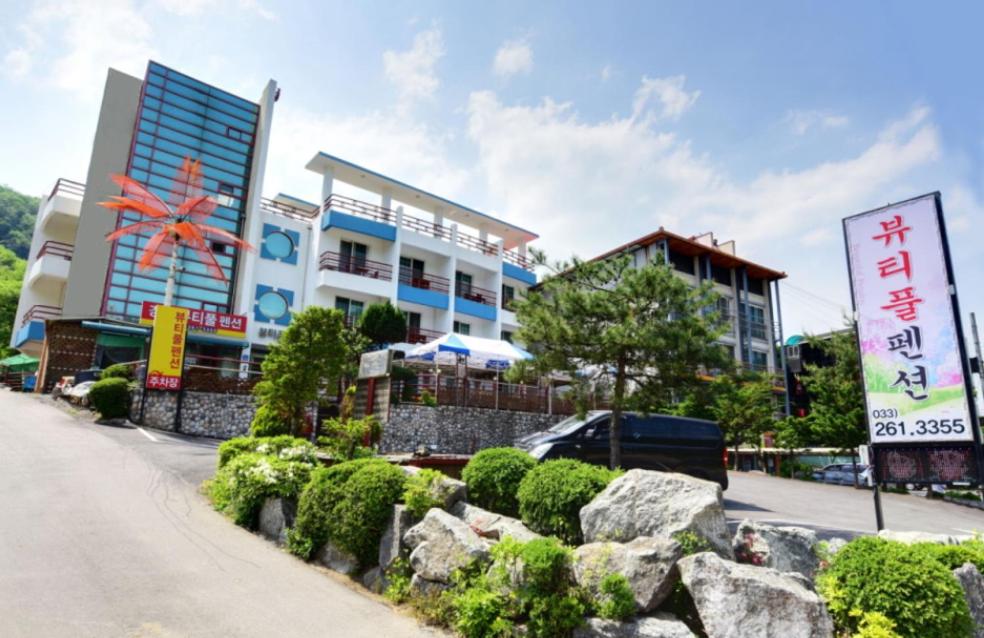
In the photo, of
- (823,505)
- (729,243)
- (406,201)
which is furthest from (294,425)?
(729,243)

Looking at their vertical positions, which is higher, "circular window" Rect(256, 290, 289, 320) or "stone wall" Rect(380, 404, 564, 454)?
"circular window" Rect(256, 290, 289, 320)

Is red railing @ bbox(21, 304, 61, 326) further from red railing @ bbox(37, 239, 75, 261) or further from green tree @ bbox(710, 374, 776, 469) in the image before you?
green tree @ bbox(710, 374, 776, 469)

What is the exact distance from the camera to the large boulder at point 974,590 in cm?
449

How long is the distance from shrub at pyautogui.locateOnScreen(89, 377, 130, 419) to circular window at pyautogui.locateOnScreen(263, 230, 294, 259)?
10.7m

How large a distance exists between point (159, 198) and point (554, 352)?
21749 mm

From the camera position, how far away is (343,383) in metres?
18.3

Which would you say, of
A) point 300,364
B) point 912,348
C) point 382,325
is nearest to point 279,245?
point 382,325

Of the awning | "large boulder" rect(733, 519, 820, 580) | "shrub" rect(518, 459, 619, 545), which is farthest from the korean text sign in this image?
the awning

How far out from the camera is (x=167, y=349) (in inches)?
647

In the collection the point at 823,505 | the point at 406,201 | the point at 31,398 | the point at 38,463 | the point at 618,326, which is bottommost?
the point at 823,505

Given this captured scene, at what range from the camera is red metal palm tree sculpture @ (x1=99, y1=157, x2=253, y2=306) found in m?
23.5

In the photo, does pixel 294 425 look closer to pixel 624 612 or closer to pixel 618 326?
pixel 618 326

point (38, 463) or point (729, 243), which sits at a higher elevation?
point (729, 243)

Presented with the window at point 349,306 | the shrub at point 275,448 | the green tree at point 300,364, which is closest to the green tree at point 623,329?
the shrub at point 275,448
